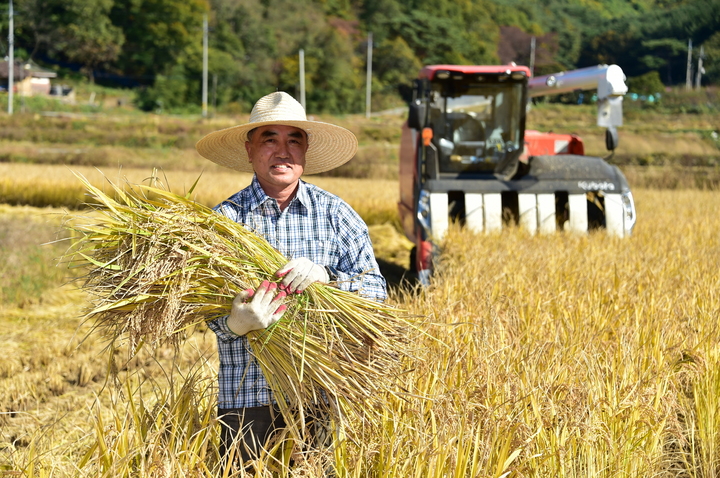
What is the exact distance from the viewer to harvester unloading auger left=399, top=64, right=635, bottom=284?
6973 mm

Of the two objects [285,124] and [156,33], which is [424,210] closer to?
[285,124]

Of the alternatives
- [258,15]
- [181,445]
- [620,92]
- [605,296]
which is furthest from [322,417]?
[258,15]

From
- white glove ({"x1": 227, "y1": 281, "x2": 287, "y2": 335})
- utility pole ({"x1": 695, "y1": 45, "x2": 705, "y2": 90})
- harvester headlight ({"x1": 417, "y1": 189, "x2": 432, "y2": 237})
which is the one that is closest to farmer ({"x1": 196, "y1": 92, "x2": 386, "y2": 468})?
white glove ({"x1": 227, "y1": 281, "x2": 287, "y2": 335})

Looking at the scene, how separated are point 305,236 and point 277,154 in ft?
0.92

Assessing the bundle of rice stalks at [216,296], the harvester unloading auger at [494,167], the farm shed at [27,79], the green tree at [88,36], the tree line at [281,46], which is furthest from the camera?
the green tree at [88,36]

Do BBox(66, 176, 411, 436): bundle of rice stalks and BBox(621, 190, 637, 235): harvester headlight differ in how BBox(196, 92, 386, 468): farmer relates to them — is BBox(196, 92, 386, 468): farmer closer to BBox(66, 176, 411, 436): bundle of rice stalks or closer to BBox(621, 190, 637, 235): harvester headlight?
BBox(66, 176, 411, 436): bundle of rice stalks

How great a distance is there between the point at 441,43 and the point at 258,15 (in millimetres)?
17476

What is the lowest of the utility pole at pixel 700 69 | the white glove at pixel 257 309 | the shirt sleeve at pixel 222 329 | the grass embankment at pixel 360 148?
the shirt sleeve at pixel 222 329

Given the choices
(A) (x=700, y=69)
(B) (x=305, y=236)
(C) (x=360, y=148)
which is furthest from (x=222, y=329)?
(A) (x=700, y=69)

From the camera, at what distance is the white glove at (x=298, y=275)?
2.06 meters

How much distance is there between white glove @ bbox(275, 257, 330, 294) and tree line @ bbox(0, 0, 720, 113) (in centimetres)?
4761

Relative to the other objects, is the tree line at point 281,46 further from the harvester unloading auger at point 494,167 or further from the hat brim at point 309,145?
the hat brim at point 309,145

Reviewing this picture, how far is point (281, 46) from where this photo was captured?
59688 millimetres

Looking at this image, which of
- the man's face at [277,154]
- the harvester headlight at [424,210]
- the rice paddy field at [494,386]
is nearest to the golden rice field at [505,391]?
the rice paddy field at [494,386]
